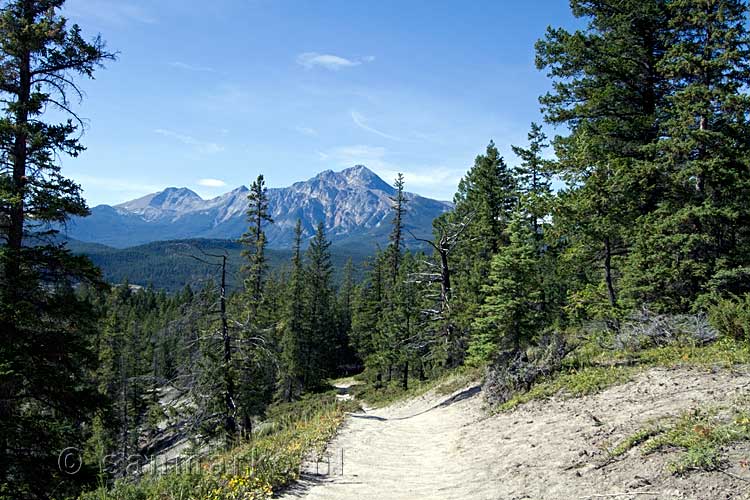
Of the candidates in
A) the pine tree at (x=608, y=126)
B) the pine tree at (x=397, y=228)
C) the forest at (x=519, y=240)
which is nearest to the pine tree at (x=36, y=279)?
the forest at (x=519, y=240)

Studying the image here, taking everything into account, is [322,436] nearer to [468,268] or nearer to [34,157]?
[34,157]

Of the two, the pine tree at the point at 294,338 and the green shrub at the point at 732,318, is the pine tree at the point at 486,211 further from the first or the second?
the pine tree at the point at 294,338

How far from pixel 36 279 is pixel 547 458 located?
11.5m

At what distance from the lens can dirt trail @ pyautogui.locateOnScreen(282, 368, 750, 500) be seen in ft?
18.9

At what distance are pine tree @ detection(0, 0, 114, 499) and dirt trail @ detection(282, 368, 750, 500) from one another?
6324 millimetres

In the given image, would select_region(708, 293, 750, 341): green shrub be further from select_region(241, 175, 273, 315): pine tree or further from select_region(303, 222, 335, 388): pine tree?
select_region(303, 222, 335, 388): pine tree

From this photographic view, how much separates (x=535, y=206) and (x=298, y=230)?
3082cm

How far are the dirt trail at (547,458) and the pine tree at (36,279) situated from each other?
20.7ft

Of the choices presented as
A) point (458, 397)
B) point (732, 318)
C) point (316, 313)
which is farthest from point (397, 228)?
point (732, 318)

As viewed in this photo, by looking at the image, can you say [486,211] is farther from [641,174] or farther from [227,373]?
[227,373]

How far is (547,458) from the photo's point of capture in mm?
7684

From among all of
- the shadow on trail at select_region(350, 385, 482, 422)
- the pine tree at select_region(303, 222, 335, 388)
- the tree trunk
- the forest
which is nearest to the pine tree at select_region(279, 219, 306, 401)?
the pine tree at select_region(303, 222, 335, 388)

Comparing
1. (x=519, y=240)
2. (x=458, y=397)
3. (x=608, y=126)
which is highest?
(x=608, y=126)

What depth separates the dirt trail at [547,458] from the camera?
5.76 meters
